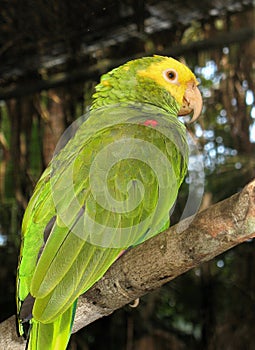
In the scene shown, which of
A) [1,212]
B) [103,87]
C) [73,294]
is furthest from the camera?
[1,212]

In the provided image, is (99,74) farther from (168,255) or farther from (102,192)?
(168,255)

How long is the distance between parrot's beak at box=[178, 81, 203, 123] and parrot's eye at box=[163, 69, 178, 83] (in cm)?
3

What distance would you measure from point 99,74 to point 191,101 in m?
0.15

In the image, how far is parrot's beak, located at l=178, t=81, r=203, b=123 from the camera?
69 cm

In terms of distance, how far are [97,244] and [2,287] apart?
0.71 metres

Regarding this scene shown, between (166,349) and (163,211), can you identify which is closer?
(163,211)

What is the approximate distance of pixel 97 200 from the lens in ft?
1.69

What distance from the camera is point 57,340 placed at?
19.1 inches

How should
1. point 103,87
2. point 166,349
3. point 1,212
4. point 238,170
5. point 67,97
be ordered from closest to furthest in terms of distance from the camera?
point 103,87 < point 67,97 < point 1,212 < point 238,170 < point 166,349

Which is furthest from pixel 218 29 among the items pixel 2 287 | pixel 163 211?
pixel 2 287

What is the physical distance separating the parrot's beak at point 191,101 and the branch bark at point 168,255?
0.92 feet

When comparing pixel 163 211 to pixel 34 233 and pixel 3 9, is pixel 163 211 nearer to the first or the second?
pixel 34 233

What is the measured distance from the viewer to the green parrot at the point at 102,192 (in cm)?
48

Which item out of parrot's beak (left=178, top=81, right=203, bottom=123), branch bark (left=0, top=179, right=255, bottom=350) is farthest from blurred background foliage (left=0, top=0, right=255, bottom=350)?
branch bark (left=0, top=179, right=255, bottom=350)
